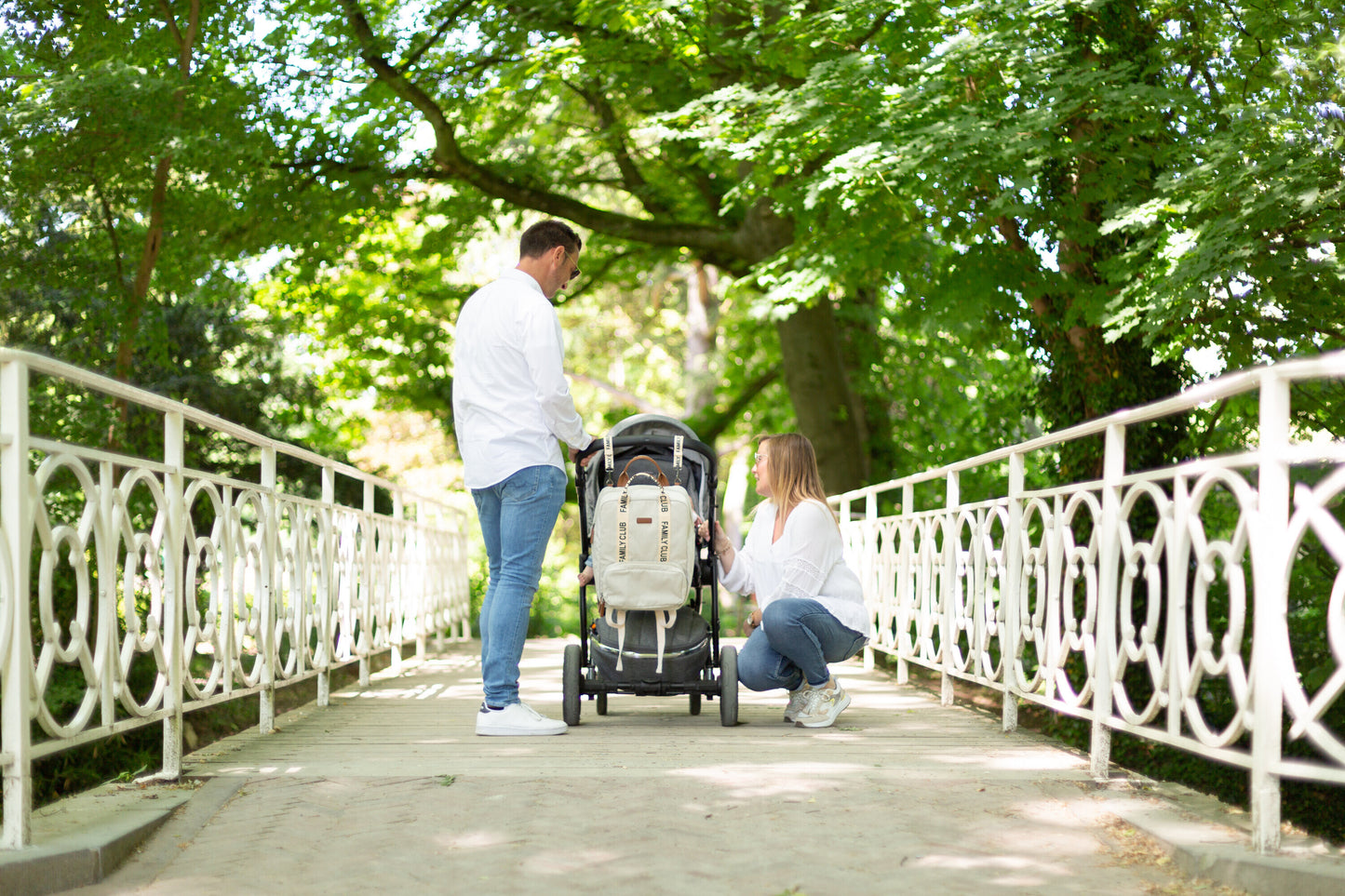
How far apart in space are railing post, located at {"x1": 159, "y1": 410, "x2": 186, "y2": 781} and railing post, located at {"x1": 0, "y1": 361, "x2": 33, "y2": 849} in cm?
89

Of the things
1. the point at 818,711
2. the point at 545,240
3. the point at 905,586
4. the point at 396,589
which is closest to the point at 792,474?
the point at 818,711

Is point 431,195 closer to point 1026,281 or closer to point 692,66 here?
point 692,66

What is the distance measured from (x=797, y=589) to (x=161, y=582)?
256 centimetres

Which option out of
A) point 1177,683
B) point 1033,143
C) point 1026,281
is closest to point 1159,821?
point 1177,683

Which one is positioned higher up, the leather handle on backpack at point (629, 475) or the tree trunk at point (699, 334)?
the tree trunk at point (699, 334)

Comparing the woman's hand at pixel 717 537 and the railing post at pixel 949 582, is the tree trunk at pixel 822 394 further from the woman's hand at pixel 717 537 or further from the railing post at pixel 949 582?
the woman's hand at pixel 717 537

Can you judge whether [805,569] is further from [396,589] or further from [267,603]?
[396,589]

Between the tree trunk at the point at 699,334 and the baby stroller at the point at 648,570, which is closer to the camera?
the baby stroller at the point at 648,570

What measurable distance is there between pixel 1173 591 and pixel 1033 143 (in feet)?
14.2

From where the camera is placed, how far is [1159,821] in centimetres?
321

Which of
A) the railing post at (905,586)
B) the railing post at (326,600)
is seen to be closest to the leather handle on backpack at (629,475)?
the railing post at (326,600)

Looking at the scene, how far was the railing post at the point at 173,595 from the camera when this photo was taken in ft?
12.2

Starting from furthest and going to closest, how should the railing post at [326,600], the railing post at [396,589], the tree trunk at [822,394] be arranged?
the tree trunk at [822,394] < the railing post at [396,589] < the railing post at [326,600]

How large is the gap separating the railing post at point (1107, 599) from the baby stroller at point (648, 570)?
1.57 meters
